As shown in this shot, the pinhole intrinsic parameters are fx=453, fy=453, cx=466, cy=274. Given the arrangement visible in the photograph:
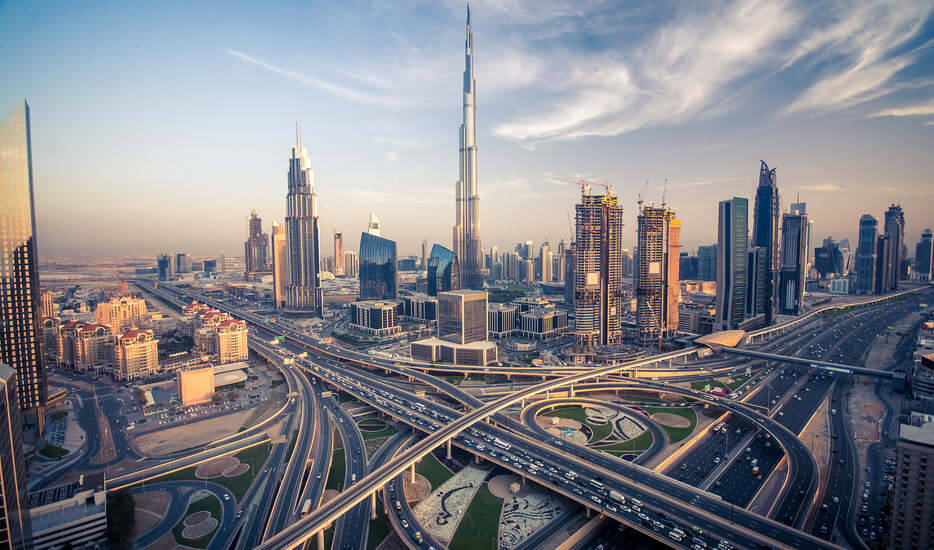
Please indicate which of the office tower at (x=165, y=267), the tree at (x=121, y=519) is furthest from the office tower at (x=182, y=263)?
the tree at (x=121, y=519)

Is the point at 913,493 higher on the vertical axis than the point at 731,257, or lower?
lower

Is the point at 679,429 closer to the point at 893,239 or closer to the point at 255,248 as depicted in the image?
the point at 893,239

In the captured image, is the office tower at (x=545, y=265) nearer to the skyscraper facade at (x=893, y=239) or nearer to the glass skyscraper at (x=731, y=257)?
the glass skyscraper at (x=731, y=257)

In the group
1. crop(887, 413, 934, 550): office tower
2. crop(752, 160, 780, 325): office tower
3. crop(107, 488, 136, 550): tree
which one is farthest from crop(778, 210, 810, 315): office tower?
crop(107, 488, 136, 550): tree

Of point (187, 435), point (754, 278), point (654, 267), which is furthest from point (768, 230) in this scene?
point (187, 435)

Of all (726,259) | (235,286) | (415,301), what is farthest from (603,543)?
(235,286)

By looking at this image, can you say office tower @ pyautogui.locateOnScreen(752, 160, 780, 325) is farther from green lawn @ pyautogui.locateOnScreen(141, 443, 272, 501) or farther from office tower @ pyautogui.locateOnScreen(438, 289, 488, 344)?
green lawn @ pyautogui.locateOnScreen(141, 443, 272, 501)

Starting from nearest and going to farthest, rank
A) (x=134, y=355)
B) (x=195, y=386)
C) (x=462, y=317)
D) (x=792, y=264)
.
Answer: (x=195, y=386) < (x=134, y=355) < (x=462, y=317) < (x=792, y=264)
